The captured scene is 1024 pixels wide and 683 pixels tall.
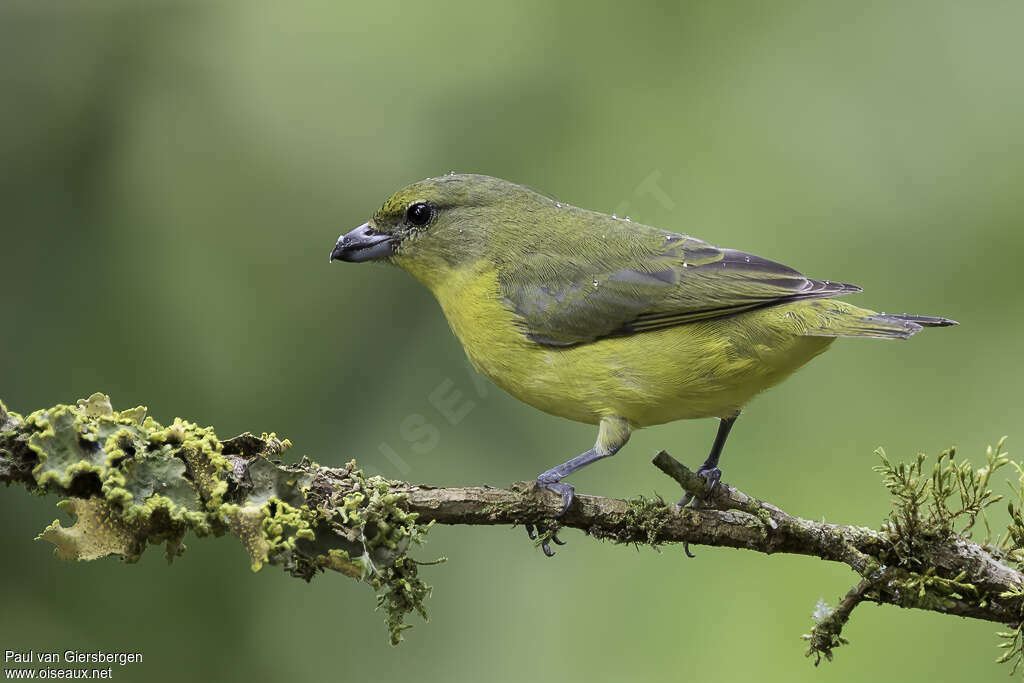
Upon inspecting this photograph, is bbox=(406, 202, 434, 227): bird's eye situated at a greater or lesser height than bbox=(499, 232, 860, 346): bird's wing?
greater

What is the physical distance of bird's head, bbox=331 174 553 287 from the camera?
16.3 ft

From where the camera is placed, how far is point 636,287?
454 cm

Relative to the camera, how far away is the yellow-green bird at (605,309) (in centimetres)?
422

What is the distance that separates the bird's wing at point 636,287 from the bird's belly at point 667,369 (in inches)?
2.3

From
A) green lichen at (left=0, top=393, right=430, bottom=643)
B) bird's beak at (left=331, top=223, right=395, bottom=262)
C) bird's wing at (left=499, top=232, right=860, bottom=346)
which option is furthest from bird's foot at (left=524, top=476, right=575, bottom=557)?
bird's beak at (left=331, top=223, right=395, bottom=262)

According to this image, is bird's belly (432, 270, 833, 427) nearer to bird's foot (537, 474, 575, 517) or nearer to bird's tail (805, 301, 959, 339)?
Result: bird's tail (805, 301, 959, 339)

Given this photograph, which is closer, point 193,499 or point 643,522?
point 193,499

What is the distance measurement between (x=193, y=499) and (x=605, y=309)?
2049mm

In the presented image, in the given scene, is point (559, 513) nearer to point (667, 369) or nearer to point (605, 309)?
point (667, 369)

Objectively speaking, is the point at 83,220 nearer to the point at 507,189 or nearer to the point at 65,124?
the point at 65,124

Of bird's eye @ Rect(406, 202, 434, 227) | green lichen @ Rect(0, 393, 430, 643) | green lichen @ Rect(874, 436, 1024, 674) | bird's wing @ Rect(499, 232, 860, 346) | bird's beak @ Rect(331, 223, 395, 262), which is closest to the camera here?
green lichen @ Rect(0, 393, 430, 643)

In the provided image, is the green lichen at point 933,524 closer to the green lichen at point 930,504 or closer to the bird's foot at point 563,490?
the green lichen at point 930,504

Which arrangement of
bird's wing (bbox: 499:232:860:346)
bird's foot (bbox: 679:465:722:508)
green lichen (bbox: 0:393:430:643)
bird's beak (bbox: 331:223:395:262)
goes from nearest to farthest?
green lichen (bbox: 0:393:430:643) < bird's foot (bbox: 679:465:722:508) < bird's wing (bbox: 499:232:860:346) < bird's beak (bbox: 331:223:395:262)

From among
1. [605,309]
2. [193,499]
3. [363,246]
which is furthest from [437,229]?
[193,499]
